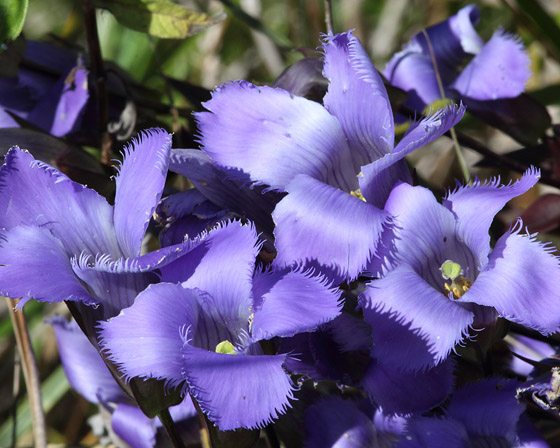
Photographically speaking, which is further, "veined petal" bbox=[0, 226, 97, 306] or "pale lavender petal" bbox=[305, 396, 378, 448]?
"pale lavender petal" bbox=[305, 396, 378, 448]

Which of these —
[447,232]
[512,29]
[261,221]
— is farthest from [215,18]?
[512,29]

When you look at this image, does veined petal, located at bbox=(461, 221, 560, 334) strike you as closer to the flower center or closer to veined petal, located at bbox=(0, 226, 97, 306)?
the flower center

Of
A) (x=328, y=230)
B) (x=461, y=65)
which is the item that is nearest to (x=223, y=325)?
(x=328, y=230)

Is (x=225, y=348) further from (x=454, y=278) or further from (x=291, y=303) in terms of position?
(x=454, y=278)

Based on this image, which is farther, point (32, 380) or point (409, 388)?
point (32, 380)

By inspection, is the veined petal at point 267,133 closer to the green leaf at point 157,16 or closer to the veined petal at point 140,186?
the veined petal at point 140,186

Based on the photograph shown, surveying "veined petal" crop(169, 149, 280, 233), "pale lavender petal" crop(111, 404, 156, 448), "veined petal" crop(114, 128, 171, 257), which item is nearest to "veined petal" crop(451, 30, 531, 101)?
"veined petal" crop(169, 149, 280, 233)
